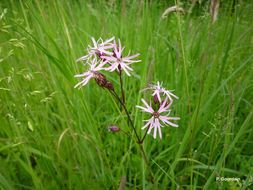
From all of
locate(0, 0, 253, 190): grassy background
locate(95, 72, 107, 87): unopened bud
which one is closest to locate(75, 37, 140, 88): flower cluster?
locate(95, 72, 107, 87): unopened bud

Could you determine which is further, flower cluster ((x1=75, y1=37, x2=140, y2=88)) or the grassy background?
the grassy background

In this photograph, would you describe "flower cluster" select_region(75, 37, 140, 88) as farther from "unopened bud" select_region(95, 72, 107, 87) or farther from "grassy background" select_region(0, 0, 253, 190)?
"grassy background" select_region(0, 0, 253, 190)

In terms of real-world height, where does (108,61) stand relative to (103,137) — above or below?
above

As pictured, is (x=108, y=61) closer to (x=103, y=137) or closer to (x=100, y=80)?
(x=100, y=80)

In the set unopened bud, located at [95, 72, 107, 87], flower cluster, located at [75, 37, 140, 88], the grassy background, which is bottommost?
the grassy background

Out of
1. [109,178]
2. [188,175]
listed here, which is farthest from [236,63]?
[109,178]

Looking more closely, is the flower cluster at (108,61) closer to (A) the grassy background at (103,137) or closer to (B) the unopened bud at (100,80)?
(B) the unopened bud at (100,80)

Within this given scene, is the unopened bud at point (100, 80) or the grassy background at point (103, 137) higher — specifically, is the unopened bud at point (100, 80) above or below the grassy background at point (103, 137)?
above

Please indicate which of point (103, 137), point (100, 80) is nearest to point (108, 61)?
point (100, 80)

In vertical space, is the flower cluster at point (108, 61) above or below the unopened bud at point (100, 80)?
above

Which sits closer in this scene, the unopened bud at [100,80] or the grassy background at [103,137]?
the unopened bud at [100,80]

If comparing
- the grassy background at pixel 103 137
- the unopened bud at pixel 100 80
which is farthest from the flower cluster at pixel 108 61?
the grassy background at pixel 103 137

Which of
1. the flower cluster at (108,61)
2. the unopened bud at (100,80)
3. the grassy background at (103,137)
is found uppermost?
the flower cluster at (108,61)
